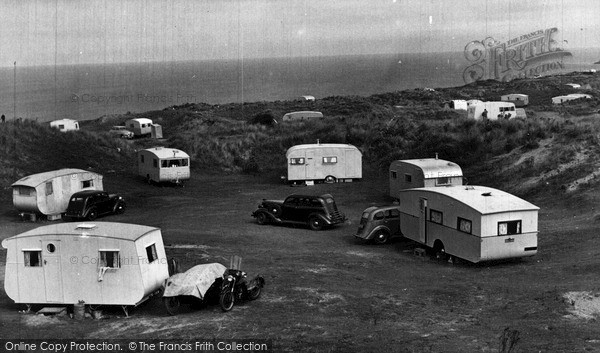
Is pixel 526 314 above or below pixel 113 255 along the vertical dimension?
below

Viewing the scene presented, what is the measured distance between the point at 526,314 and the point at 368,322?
162 inches

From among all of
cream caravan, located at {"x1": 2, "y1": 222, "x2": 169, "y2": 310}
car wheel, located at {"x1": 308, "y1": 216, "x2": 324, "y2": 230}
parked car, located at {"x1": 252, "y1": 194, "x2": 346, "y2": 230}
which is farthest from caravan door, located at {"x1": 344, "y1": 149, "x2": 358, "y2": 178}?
cream caravan, located at {"x1": 2, "y1": 222, "x2": 169, "y2": 310}

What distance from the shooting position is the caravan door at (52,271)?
19703 millimetres

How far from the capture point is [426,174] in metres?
34.6

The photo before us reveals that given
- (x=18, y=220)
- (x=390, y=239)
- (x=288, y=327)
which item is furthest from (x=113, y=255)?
(x=18, y=220)

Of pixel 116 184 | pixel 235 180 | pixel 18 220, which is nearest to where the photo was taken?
pixel 18 220

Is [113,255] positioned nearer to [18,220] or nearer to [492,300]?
[492,300]

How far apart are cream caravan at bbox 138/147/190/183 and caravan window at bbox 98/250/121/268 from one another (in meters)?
23.5

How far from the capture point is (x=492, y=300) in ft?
66.0

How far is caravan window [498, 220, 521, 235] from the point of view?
23.9 meters

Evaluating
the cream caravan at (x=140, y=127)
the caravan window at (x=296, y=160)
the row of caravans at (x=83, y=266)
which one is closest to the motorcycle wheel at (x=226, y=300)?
the row of caravans at (x=83, y=266)

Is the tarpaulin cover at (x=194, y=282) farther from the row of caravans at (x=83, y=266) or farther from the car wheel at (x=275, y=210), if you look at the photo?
the car wheel at (x=275, y=210)

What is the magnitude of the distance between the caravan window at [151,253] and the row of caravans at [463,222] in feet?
33.6

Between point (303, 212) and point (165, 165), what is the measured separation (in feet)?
46.4
